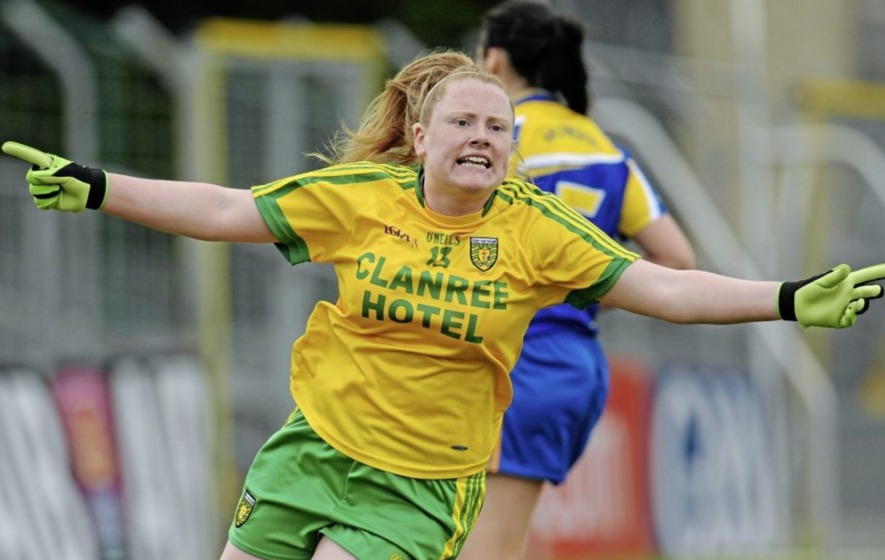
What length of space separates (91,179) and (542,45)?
2058 mm

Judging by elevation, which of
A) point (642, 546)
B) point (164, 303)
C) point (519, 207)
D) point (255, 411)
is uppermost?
point (519, 207)

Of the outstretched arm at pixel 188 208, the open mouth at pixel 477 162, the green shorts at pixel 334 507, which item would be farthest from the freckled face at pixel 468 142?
the green shorts at pixel 334 507

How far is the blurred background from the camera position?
9.65 metres

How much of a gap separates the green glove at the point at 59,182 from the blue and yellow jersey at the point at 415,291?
0.45 metres

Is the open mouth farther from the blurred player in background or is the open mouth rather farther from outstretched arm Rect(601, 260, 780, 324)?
the blurred player in background

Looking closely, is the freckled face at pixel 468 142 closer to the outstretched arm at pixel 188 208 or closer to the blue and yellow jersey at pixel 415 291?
the blue and yellow jersey at pixel 415 291

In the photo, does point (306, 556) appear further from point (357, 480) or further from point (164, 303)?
point (164, 303)

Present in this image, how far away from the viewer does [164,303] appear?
407 inches

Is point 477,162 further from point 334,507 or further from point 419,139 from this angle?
point 334,507

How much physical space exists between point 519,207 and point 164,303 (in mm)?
5604

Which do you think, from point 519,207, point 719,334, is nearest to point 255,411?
point 719,334

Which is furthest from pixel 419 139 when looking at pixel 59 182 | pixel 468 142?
pixel 59 182

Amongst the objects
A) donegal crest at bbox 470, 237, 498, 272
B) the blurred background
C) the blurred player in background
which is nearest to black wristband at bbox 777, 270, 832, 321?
donegal crest at bbox 470, 237, 498, 272

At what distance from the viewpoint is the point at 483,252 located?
16.2 ft
